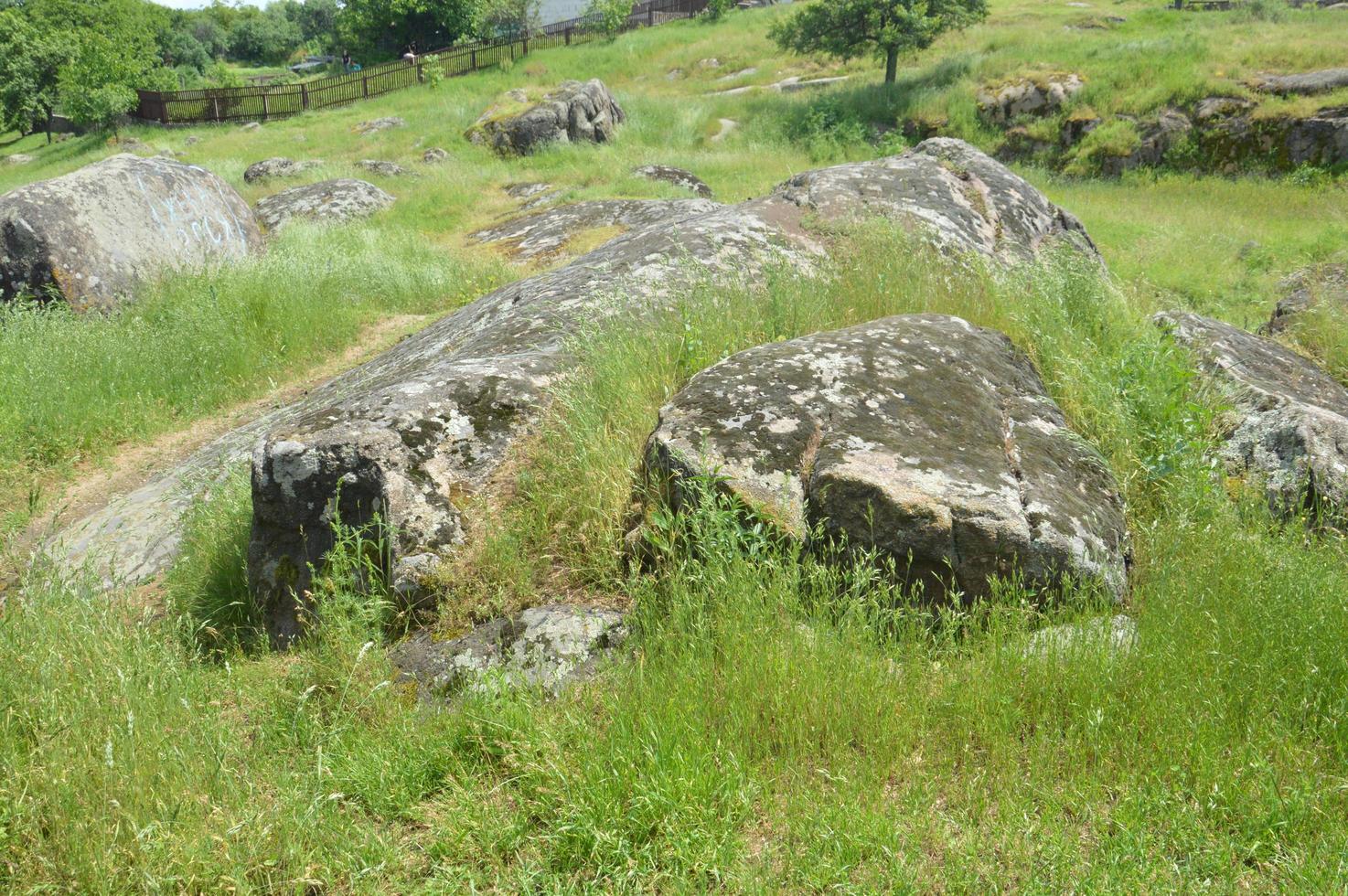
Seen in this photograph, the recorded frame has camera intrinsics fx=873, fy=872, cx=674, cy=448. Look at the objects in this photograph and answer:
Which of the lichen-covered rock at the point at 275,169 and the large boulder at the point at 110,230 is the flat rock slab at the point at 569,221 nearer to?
the large boulder at the point at 110,230

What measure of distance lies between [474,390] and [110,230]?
775cm

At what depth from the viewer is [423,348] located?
659 cm

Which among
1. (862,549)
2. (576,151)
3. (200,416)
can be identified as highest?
(576,151)

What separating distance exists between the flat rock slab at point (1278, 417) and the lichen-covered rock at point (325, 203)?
1284 cm

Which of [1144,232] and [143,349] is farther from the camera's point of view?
[1144,232]

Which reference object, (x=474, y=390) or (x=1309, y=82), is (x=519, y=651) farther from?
(x=1309, y=82)

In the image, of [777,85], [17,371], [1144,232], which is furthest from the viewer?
[777,85]

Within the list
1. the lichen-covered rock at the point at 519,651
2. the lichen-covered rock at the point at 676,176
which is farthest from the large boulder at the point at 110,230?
the lichen-covered rock at the point at 519,651

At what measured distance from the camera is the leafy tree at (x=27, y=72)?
49500 mm

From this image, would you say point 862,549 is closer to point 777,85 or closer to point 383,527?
point 383,527

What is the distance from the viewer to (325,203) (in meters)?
15.2

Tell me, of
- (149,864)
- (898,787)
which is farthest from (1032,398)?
(149,864)

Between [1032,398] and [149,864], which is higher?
[1032,398]

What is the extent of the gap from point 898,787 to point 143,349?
7.98m
